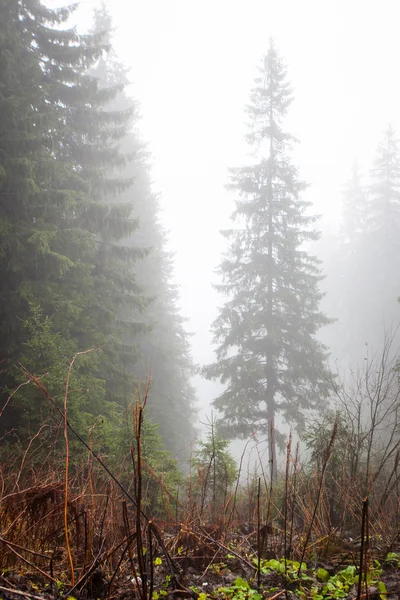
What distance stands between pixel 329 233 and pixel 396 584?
36752 millimetres

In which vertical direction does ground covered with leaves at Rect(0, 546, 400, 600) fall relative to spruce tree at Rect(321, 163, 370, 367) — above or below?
below

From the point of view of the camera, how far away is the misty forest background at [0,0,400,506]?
602cm

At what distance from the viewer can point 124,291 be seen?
11.7m

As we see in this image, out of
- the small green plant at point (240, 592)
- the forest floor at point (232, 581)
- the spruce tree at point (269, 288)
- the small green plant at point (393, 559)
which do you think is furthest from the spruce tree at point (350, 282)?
the small green plant at point (240, 592)

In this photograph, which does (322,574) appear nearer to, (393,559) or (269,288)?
(393,559)

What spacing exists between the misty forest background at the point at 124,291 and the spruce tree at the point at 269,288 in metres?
0.07

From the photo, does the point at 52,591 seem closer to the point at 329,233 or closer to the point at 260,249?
the point at 260,249

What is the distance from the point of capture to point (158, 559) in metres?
2.70

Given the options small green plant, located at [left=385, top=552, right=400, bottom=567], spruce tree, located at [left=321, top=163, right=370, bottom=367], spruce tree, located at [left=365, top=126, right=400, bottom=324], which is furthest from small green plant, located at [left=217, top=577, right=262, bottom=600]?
spruce tree, located at [left=321, top=163, right=370, bottom=367]

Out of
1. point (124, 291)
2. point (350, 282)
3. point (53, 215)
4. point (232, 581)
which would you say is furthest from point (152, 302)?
point (350, 282)

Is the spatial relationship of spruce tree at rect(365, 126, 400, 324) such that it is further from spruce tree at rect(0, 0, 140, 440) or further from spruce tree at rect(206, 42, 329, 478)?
spruce tree at rect(0, 0, 140, 440)

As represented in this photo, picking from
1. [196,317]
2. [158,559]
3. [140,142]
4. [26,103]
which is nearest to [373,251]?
[140,142]

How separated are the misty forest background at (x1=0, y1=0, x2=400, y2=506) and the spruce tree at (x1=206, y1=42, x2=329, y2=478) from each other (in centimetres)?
7

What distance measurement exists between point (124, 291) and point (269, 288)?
20.7 feet
